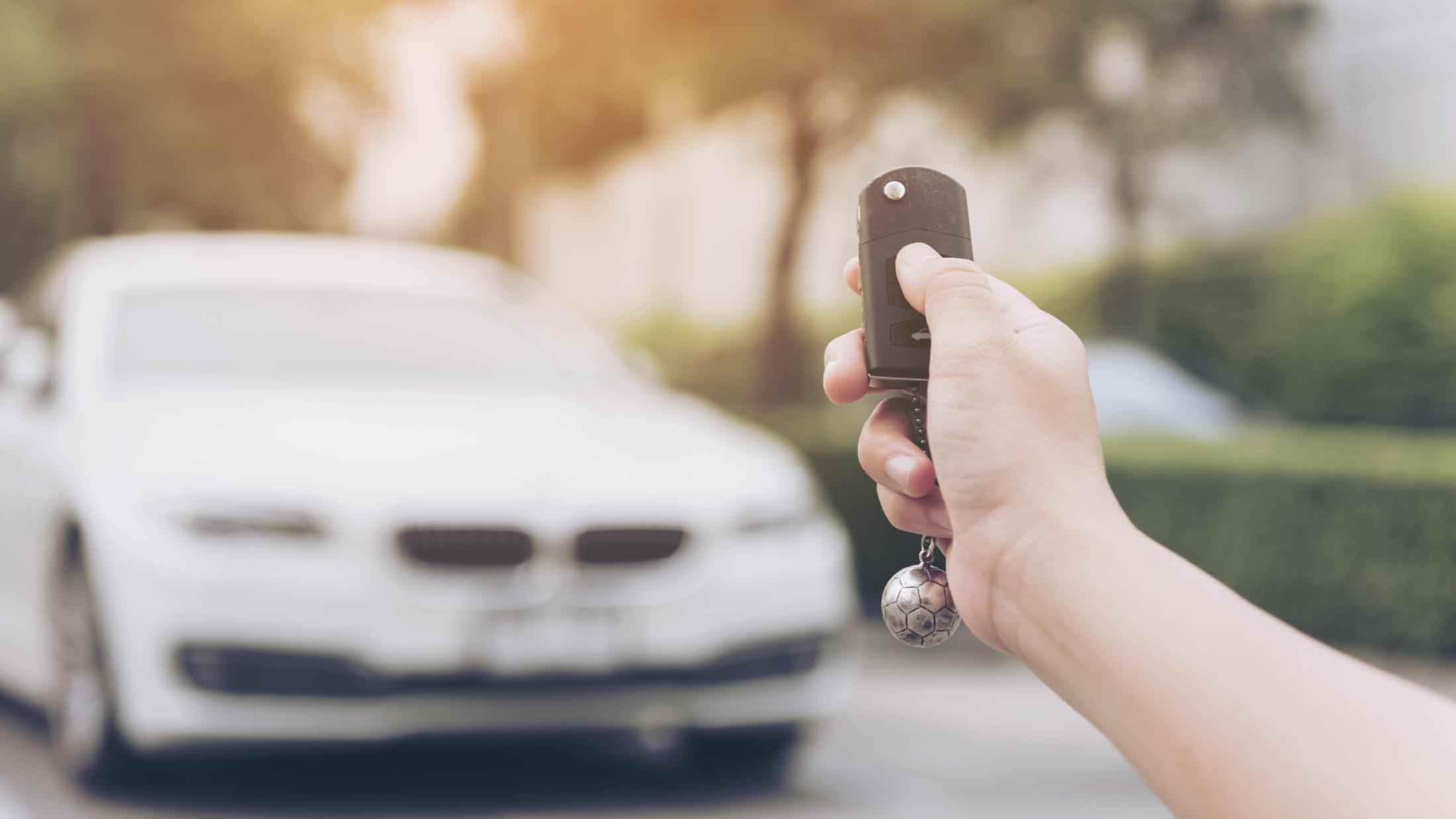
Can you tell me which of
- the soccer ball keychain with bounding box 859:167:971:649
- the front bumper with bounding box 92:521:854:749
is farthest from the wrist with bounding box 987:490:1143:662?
the front bumper with bounding box 92:521:854:749

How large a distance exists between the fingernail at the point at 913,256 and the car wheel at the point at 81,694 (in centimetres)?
401

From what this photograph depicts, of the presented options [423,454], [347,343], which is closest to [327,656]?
[423,454]

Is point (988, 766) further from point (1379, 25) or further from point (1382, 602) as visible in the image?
point (1379, 25)

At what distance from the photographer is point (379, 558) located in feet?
16.8

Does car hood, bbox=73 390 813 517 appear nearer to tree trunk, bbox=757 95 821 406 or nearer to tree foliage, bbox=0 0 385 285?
tree foliage, bbox=0 0 385 285

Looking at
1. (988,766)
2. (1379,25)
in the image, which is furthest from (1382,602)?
(1379,25)

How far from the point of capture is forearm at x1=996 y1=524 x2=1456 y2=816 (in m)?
1.23

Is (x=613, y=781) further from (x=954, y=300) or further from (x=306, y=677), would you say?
(x=954, y=300)

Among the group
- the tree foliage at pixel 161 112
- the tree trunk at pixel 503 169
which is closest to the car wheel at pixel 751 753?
the tree trunk at pixel 503 169

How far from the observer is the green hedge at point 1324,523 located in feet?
27.1

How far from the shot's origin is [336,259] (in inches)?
273

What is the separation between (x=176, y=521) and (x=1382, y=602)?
5.09 metres

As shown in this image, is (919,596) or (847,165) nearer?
(919,596)

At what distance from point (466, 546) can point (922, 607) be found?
11.8 ft
